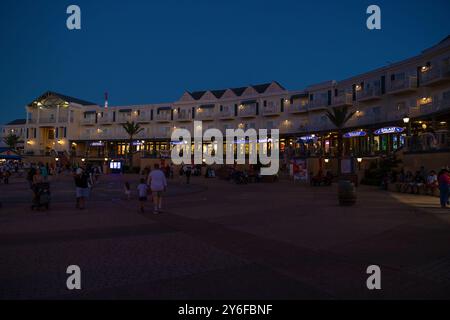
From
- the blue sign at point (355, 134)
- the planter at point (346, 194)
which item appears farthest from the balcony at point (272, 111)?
the planter at point (346, 194)

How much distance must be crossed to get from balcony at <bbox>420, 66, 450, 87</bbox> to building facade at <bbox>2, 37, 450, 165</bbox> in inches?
3.5

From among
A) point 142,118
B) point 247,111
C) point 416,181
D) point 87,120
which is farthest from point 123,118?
point 416,181

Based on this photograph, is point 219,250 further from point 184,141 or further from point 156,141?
point 156,141

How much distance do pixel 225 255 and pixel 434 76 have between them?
3283 cm

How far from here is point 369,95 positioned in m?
40.7

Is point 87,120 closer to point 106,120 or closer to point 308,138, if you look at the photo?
point 106,120

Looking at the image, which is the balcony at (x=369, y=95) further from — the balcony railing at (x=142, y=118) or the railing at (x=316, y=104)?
the balcony railing at (x=142, y=118)

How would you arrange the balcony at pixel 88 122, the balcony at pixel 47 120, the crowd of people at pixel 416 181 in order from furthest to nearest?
the balcony at pixel 47 120, the balcony at pixel 88 122, the crowd of people at pixel 416 181

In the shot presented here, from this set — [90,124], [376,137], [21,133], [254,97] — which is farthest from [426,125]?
[21,133]

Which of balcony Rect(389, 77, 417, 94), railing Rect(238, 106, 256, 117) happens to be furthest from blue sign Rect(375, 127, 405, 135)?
railing Rect(238, 106, 256, 117)

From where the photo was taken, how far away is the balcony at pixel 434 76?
30797 millimetres

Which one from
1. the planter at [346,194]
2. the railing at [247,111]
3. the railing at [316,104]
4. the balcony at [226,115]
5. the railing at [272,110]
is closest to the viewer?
the planter at [346,194]

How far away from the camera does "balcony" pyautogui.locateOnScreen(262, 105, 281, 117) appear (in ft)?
178

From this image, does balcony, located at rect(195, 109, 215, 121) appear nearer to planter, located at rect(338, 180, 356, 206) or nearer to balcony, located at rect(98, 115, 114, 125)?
balcony, located at rect(98, 115, 114, 125)
